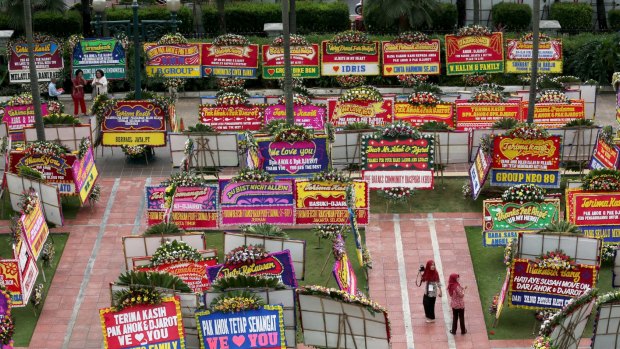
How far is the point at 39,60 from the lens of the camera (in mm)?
41375

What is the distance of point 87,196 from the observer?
105ft

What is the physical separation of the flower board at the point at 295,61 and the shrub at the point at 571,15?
1221cm

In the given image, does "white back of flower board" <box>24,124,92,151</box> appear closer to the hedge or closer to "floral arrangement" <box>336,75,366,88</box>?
"floral arrangement" <box>336,75,366,88</box>

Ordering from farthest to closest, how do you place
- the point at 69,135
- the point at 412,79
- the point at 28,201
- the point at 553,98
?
1. the point at 412,79
2. the point at 553,98
3. the point at 69,135
4. the point at 28,201

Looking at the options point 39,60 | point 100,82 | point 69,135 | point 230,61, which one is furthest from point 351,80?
point 69,135

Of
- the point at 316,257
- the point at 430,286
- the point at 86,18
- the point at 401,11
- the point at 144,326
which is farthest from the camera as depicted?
the point at 86,18

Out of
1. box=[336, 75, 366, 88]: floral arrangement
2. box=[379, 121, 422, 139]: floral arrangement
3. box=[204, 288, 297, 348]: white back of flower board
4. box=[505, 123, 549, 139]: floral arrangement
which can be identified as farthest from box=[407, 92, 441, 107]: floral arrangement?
box=[204, 288, 297, 348]: white back of flower board

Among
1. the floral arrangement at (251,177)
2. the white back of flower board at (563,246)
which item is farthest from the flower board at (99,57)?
the white back of flower board at (563,246)

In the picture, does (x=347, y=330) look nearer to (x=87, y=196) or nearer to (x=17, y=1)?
(x=87, y=196)

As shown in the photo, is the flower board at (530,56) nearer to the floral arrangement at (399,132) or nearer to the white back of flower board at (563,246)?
the floral arrangement at (399,132)

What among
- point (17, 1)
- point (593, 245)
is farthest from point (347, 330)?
point (17, 1)

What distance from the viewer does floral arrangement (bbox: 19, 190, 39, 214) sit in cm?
2803

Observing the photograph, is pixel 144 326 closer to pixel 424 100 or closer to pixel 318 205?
pixel 318 205

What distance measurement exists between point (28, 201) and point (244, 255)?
601 centimetres
